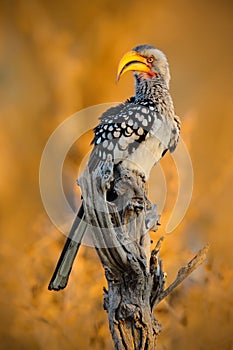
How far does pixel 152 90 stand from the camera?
16.6 feet

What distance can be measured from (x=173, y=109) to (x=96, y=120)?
789mm

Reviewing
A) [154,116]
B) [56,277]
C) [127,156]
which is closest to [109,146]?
[127,156]

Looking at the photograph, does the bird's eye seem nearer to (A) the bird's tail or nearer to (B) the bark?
(B) the bark

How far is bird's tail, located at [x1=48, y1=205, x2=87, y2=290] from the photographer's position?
4266 mm

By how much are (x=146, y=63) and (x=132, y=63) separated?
0.17m

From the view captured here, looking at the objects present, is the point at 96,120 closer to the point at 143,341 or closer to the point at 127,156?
the point at 127,156

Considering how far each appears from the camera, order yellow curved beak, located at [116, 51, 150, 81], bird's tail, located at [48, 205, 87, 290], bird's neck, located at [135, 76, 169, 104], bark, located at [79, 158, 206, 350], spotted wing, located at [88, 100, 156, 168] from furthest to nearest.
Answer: bird's neck, located at [135, 76, 169, 104] → yellow curved beak, located at [116, 51, 150, 81] → spotted wing, located at [88, 100, 156, 168] → bird's tail, located at [48, 205, 87, 290] → bark, located at [79, 158, 206, 350]

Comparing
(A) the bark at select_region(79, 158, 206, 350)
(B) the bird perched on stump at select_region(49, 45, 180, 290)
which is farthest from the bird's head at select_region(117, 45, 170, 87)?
(A) the bark at select_region(79, 158, 206, 350)

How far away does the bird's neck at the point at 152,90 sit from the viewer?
5.04m

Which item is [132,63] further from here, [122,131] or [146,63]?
[122,131]

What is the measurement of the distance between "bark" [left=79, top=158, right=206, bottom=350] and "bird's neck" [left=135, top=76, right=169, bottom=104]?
1291 millimetres

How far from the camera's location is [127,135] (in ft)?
15.8

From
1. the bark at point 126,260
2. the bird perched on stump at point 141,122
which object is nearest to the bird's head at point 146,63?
the bird perched on stump at point 141,122

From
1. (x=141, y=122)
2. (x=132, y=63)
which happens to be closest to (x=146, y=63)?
(x=132, y=63)
